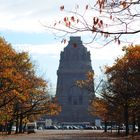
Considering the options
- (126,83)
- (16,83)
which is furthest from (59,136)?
(16,83)

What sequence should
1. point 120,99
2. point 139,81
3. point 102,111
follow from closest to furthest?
point 139,81
point 120,99
point 102,111

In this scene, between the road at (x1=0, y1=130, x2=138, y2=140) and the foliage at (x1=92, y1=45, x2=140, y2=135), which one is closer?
the road at (x1=0, y1=130, x2=138, y2=140)

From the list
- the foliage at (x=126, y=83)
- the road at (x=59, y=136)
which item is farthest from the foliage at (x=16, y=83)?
the foliage at (x=126, y=83)

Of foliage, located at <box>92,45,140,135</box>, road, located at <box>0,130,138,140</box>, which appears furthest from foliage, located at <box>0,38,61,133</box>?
foliage, located at <box>92,45,140,135</box>

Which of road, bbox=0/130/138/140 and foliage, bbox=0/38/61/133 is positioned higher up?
foliage, bbox=0/38/61/133

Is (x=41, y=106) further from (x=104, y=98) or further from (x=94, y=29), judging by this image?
(x=94, y=29)

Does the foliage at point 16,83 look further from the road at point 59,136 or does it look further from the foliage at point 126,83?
the foliage at point 126,83

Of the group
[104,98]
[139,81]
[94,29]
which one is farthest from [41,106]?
[94,29]

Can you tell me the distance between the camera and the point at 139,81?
64.8 m

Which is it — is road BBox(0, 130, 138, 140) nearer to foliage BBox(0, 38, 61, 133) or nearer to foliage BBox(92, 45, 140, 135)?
foliage BBox(0, 38, 61, 133)

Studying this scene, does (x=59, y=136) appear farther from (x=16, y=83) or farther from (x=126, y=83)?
(x=16, y=83)

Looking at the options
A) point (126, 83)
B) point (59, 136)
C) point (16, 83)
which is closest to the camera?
point (16, 83)

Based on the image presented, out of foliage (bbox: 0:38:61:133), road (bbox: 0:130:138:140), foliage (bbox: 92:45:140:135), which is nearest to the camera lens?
road (bbox: 0:130:138:140)

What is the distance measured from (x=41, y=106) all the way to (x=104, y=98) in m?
17.0
